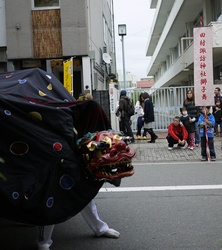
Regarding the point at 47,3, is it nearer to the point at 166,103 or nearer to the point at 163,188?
the point at 166,103

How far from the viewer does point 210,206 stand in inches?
217

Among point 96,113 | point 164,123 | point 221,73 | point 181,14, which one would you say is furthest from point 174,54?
point 96,113

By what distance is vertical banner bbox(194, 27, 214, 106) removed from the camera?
9703 millimetres

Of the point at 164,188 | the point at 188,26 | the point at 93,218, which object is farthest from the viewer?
the point at 188,26

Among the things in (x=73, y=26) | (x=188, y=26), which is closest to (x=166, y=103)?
(x=73, y=26)

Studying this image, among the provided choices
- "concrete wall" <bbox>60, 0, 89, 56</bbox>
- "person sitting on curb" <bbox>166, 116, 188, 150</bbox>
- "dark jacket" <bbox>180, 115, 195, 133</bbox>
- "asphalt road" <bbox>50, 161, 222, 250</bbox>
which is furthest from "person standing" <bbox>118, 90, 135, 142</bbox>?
"asphalt road" <bbox>50, 161, 222, 250</bbox>

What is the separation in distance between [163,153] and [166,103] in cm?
480

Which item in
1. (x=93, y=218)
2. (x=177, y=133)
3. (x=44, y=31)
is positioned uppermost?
(x=44, y=31)

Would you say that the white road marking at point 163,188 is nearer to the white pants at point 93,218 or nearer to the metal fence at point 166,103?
the white pants at point 93,218

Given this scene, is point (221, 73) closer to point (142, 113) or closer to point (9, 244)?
point (142, 113)

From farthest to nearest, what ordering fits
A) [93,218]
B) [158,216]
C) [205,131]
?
[205,131] → [158,216] → [93,218]

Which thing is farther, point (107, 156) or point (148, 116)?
point (148, 116)

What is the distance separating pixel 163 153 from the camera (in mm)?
10875

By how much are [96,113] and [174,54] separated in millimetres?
29667
